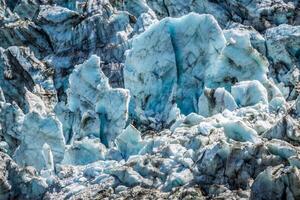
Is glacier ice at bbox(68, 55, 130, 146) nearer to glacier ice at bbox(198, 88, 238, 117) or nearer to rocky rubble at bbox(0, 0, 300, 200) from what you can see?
rocky rubble at bbox(0, 0, 300, 200)

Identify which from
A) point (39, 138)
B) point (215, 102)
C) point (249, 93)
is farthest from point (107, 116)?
point (249, 93)

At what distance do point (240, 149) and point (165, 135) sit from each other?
6493 millimetres

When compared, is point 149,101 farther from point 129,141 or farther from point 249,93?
point 129,141

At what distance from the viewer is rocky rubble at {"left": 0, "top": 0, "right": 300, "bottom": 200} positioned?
30516mm

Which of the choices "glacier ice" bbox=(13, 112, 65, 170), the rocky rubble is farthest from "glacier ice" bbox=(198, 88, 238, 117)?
"glacier ice" bbox=(13, 112, 65, 170)

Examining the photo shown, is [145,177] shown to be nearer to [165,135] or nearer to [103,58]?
[165,135]

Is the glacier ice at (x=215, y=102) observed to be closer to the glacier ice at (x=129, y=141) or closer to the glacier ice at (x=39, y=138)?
the glacier ice at (x=129, y=141)

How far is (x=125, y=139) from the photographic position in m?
37.0

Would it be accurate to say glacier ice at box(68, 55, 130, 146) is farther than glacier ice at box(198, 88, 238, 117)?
Yes

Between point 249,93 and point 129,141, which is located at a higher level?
point 249,93

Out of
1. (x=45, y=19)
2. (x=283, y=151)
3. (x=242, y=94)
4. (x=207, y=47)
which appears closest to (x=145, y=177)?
(x=283, y=151)

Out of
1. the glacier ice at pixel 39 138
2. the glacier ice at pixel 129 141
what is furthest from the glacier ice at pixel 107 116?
the glacier ice at pixel 129 141

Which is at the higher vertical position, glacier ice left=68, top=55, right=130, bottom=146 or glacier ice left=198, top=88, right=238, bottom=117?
glacier ice left=198, top=88, right=238, bottom=117

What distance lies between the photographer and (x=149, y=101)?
1729 inches
